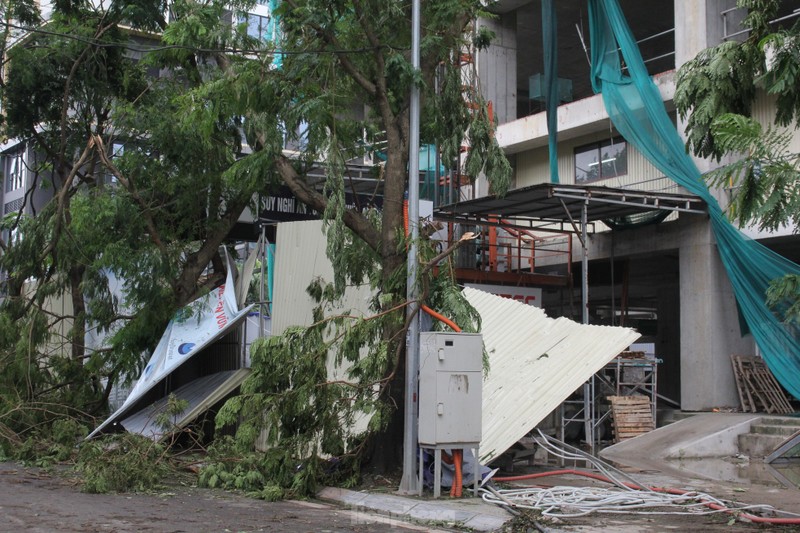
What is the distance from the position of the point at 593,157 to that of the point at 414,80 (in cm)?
1470

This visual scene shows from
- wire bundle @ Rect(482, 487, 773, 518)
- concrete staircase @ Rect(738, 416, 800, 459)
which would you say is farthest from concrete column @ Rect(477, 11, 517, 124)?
wire bundle @ Rect(482, 487, 773, 518)

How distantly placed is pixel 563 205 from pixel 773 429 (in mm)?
6338

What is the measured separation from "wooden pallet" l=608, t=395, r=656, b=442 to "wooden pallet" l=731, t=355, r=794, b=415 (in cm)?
264

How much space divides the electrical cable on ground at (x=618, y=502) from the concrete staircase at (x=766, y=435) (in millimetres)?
6753

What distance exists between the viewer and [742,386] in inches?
815

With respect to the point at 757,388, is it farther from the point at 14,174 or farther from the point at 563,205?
the point at 14,174

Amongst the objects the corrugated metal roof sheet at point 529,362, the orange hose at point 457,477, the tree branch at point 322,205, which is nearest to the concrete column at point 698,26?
the corrugated metal roof sheet at point 529,362

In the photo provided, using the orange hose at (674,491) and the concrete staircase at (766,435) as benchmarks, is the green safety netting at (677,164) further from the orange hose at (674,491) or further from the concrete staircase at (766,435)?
the orange hose at (674,491)

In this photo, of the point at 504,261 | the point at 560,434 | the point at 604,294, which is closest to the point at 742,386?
the point at 560,434

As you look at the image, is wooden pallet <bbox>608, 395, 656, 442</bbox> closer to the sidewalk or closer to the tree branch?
the tree branch

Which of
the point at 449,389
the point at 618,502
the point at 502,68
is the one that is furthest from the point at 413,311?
the point at 502,68

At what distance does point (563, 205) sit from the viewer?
19656mm

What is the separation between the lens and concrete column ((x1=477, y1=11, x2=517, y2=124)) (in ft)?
90.7

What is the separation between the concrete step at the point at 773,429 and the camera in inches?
693
